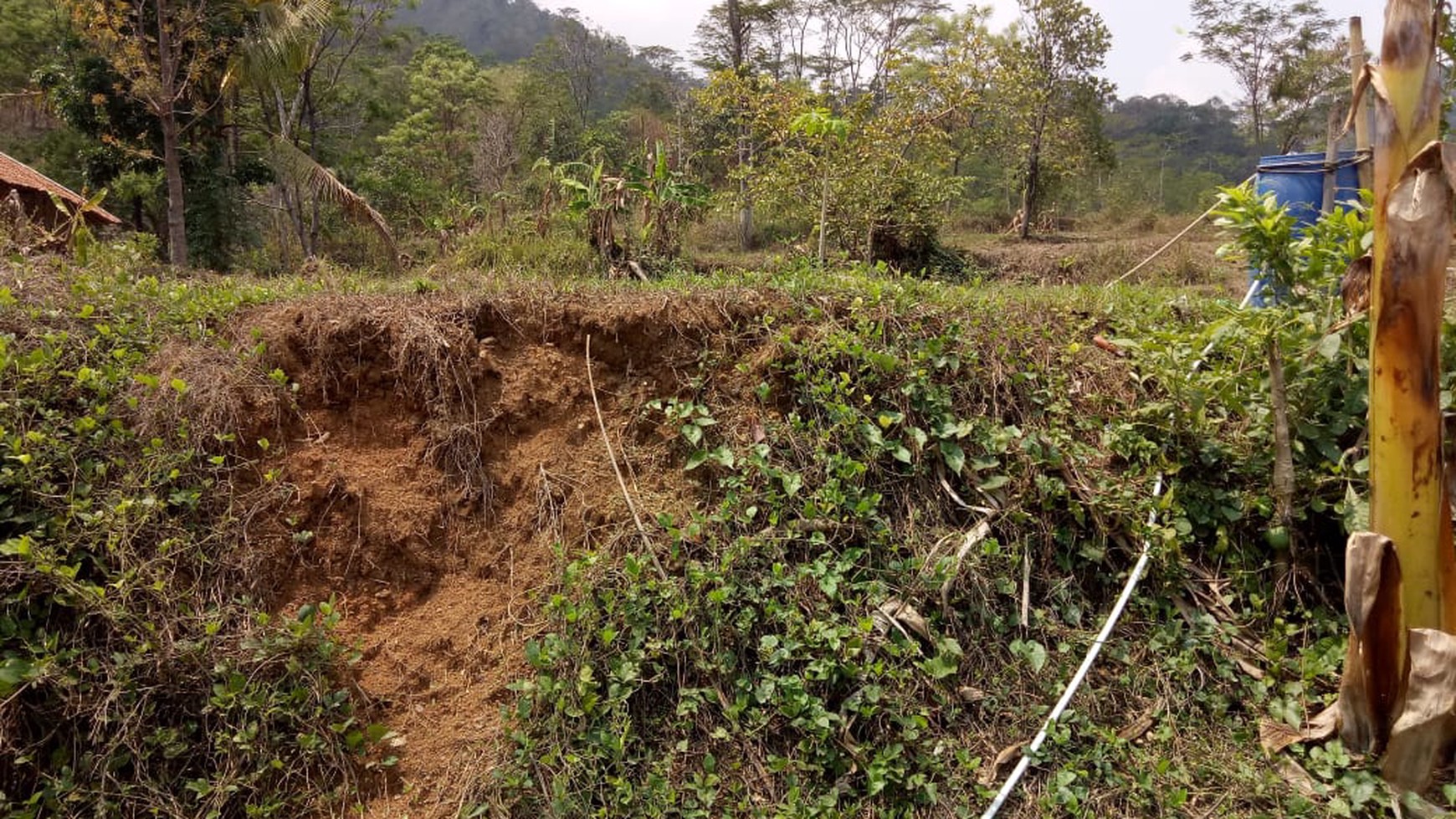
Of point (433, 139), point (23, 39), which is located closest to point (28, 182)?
point (23, 39)

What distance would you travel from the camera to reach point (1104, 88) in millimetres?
16062

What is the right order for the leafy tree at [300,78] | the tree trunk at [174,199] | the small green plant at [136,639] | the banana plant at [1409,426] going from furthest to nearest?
1. the leafy tree at [300,78]
2. the tree trunk at [174,199]
3. the small green plant at [136,639]
4. the banana plant at [1409,426]

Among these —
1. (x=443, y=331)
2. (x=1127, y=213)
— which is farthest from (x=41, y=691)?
(x=1127, y=213)

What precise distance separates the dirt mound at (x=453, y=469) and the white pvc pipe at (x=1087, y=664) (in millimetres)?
1515

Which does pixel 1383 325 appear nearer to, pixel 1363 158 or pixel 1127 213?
pixel 1363 158

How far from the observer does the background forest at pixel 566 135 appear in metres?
10.3

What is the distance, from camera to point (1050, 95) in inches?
605

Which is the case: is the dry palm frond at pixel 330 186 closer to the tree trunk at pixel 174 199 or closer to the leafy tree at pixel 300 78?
the leafy tree at pixel 300 78

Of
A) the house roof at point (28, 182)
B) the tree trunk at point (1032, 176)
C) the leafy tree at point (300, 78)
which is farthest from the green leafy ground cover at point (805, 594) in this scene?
the tree trunk at point (1032, 176)

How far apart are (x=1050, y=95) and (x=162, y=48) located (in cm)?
1531

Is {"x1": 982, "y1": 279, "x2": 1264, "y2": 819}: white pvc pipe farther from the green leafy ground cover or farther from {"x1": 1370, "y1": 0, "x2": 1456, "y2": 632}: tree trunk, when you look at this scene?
{"x1": 1370, "y1": 0, "x2": 1456, "y2": 632}: tree trunk

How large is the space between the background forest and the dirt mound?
3.89 metres

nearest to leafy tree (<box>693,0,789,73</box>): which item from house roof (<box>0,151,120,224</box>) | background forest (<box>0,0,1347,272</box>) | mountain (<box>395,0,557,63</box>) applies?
background forest (<box>0,0,1347,272</box>)

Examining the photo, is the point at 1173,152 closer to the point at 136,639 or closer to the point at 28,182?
the point at 28,182
